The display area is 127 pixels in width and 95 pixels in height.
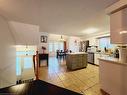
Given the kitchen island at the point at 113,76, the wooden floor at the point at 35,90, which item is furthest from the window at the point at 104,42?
the wooden floor at the point at 35,90

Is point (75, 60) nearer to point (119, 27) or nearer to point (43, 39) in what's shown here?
point (119, 27)

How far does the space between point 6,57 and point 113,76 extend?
3162 mm

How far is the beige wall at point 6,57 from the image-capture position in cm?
313

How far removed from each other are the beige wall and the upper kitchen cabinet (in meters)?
3.08

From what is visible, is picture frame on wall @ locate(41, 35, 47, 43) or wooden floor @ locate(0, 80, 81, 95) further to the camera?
picture frame on wall @ locate(41, 35, 47, 43)

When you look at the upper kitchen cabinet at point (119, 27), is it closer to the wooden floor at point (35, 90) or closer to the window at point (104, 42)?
the wooden floor at point (35, 90)

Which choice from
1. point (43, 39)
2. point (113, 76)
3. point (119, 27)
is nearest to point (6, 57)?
point (113, 76)

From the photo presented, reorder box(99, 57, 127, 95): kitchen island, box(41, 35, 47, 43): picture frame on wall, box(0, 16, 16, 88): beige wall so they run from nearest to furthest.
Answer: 1. box(99, 57, 127, 95): kitchen island
2. box(0, 16, 16, 88): beige wall
3. box(41, 35, 47, 43): picture frame on wall

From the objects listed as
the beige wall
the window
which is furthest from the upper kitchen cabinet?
the window

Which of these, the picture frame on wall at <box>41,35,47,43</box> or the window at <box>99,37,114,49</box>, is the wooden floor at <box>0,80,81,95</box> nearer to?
the window at <box>99,37,114,49</box>

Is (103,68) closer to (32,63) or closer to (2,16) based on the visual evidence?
(32,63)

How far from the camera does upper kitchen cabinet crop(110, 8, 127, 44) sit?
2488 mm

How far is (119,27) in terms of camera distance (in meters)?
2.62

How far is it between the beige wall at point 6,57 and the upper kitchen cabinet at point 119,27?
308 cm
